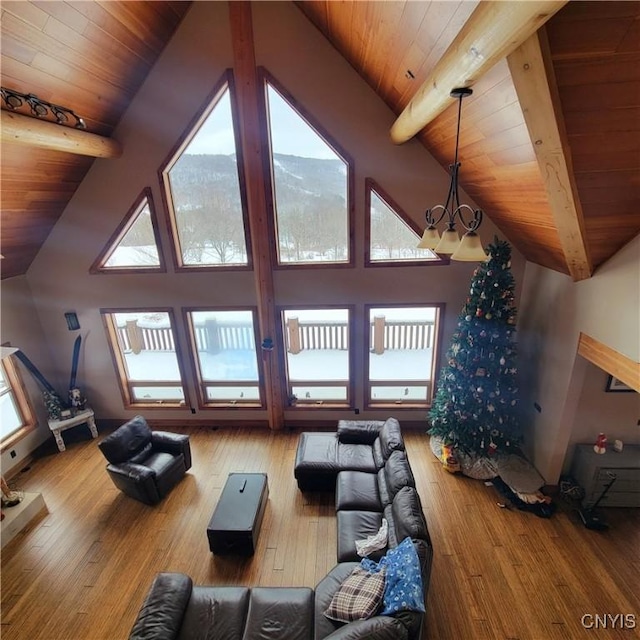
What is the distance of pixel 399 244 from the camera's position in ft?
16.8

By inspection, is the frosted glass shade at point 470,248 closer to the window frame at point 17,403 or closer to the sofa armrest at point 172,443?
the sofa armrest at point 172,443

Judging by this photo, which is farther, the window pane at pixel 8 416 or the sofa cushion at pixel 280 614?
the window pane at pixel 8 416

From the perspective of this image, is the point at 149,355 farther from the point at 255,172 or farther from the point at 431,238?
the point at 431,238

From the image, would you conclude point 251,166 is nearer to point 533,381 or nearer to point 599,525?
point 533,381

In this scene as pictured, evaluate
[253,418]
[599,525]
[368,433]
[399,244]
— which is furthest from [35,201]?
[599,525]

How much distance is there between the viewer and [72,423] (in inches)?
224

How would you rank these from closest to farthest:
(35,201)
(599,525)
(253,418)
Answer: (599,525), (35,201), (253,418)

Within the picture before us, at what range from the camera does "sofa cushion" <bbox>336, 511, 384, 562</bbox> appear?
10.9 ft

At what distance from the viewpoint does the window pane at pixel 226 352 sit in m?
5.72

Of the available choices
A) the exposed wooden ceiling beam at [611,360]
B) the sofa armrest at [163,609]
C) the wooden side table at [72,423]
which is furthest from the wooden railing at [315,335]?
the wooden side table at [72,423]

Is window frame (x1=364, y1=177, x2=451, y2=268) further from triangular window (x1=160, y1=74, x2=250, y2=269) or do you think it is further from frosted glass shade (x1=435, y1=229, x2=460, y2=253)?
frosted glass shade (x1=435, y1=229, x2=460, y2=253)

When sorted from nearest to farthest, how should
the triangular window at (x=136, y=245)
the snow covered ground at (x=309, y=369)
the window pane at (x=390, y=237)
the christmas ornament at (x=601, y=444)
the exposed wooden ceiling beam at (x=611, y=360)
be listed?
the exposed wooden ceiling beam at (x=611, y=360) → the christmas ornament at (x=601, y=444) → the window pane at (x=390, y=237) → the triangular window at (x=136, y=245) → the snow covered ground at (x=309, y=369)

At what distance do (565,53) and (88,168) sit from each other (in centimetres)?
559

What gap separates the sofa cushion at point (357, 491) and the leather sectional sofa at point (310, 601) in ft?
0.04
